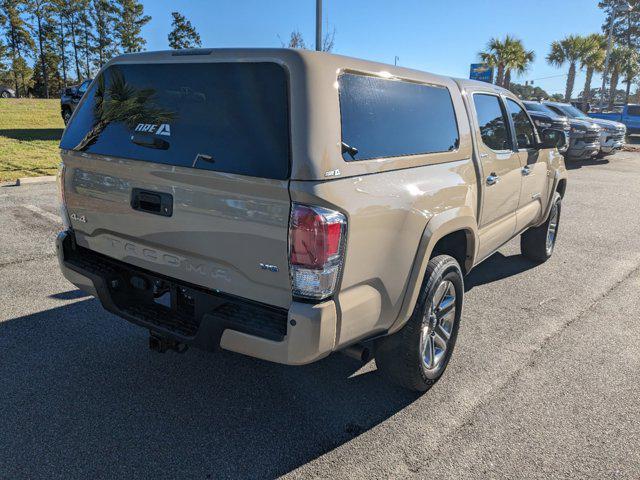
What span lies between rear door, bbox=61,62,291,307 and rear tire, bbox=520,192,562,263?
177 inches

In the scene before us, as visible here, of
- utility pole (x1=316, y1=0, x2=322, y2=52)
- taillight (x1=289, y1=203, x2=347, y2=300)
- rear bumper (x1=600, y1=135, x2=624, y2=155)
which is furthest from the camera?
rear bumper (x1=600, y1=135, x2=624, y2=155)

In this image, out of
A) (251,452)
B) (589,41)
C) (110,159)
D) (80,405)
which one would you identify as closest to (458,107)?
(110,159)

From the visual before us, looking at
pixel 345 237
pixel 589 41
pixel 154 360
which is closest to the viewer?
pixel 345 237

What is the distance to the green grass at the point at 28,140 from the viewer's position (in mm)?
10266

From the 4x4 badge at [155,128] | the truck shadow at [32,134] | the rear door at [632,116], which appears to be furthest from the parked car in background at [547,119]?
the rear door at [632,116]

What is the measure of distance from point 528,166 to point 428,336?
7.93 feet

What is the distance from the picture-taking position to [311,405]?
3.08 metres

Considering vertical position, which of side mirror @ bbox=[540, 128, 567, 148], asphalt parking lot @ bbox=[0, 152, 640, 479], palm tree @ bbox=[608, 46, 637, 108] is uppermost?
palm tree @ bbox=[608, 46, 637, 108]

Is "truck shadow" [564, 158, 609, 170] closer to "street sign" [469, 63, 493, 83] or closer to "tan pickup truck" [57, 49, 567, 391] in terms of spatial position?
"tan pickup truck" [57, 49, 567, 391]

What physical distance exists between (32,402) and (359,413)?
74.3 inches

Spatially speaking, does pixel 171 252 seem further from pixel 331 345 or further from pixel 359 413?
pixel 359 413

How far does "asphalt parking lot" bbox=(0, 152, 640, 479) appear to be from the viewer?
2.60 metres

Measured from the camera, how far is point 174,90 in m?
2.69

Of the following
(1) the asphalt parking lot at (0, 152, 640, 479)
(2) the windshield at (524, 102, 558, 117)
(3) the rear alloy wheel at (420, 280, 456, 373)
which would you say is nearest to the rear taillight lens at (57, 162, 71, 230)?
(1) the asphalt parking lot at (0, 152, 640, 479)
